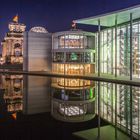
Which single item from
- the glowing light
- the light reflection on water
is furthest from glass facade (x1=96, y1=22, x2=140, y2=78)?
the glowing light

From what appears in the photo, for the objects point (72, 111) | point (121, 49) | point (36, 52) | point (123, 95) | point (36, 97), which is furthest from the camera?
point (36, 52)

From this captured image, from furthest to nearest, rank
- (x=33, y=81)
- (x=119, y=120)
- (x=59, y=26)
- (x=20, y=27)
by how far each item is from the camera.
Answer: (x=20, y=27) < (x=59, y=26) < (x=33, y=81) < (x=119, y=120)

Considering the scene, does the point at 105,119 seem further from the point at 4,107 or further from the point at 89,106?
the point at 4,107

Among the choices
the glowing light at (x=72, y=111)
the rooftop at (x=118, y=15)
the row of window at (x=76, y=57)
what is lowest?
the glowing light at (x=72, y=111)

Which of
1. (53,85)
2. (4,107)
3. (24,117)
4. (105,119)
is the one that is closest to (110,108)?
(105,119)

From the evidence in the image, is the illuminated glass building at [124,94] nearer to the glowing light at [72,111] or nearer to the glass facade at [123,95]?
the glass facade at [123,95]

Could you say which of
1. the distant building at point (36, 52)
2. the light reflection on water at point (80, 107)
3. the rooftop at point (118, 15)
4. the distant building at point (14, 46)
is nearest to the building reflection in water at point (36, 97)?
the light reflection on water at point (80, 107)

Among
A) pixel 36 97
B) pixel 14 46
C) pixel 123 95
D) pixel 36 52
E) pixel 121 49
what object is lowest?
pixel 36 97

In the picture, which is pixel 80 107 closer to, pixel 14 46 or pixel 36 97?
pixel 36 97

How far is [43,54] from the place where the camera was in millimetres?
34250

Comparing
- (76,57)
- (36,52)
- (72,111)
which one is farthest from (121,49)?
(72,111)

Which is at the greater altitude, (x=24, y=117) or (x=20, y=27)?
(x=20, y=27)

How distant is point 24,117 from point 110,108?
520 cm

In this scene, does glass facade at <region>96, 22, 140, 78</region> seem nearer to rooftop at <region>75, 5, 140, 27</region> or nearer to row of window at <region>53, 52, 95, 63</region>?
rooftop at <region>75, 5, 140, 27</region>
